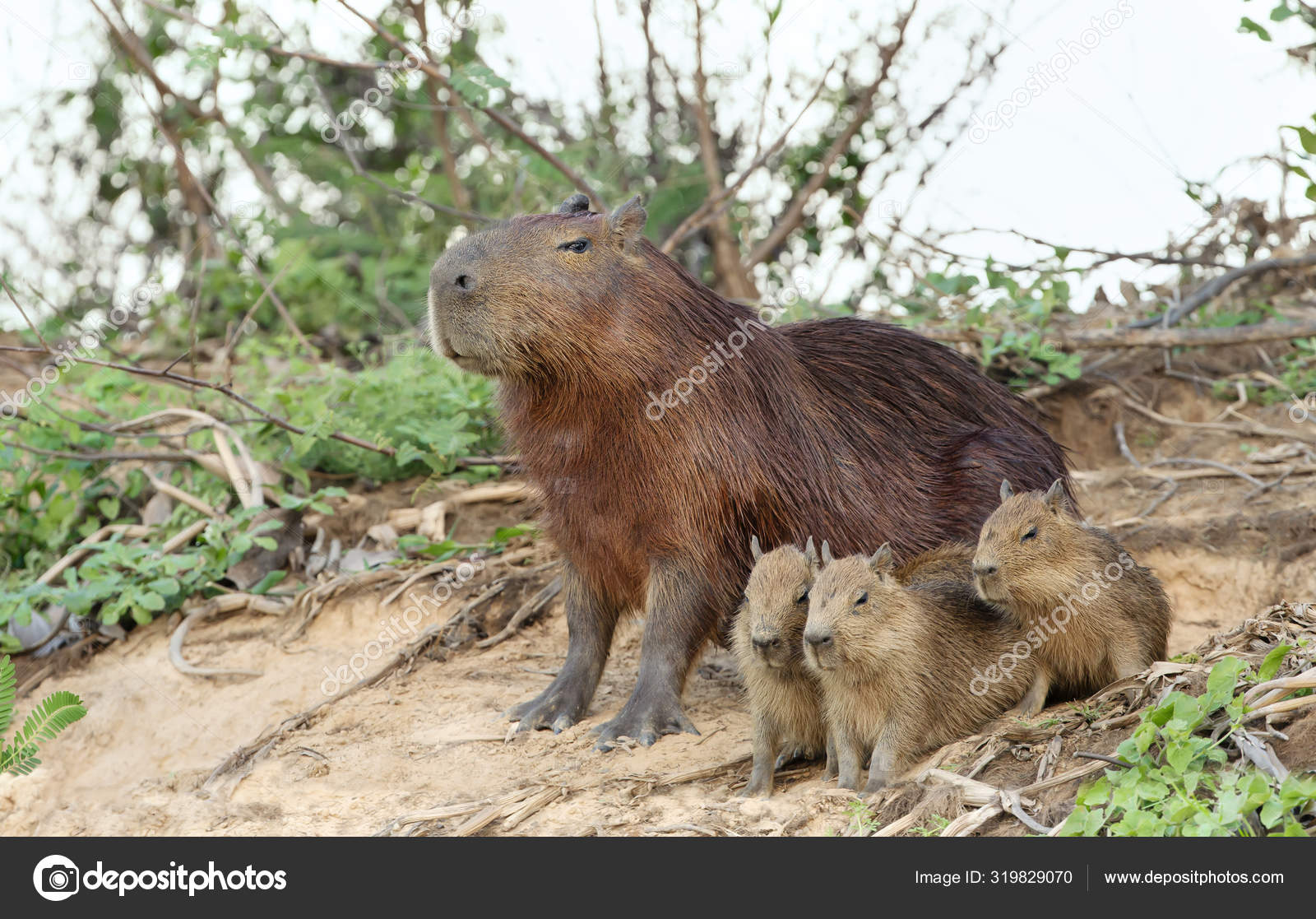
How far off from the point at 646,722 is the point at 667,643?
0.83ft

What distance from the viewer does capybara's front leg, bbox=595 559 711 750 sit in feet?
12.8

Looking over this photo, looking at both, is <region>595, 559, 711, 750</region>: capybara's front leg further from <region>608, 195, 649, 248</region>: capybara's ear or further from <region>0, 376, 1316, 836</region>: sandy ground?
<region>608, 195, 649, 248</region>: capybara's ear

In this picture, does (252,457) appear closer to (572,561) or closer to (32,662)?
(32,662)

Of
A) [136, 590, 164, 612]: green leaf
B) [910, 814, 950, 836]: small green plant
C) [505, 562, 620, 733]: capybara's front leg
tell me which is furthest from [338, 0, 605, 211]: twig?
[910, 814, 950, 836]: small green plant

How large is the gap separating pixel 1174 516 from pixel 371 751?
3514mm

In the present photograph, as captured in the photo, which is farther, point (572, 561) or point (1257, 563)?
point (1257, 563)

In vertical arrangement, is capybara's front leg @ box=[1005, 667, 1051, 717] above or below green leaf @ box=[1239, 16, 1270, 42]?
below

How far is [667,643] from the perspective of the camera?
3936 millimetres

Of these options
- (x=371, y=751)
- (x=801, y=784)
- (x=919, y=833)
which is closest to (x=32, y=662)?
(x=371, y=751)

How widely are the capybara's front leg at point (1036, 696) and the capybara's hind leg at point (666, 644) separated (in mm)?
978

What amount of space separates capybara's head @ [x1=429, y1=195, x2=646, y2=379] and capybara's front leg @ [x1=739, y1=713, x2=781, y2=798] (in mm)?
1223

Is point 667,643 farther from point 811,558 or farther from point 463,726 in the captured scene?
point 463,726

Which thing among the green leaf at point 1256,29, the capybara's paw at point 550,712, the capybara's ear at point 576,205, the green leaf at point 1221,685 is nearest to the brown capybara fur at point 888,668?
the green leaf at point 1221,685
